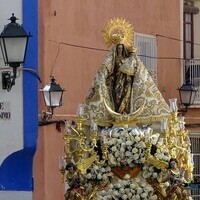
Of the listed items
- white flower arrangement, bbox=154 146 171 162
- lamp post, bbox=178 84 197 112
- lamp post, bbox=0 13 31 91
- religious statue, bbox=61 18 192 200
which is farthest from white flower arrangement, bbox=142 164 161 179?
lamp post, bbox=178 84 197 112

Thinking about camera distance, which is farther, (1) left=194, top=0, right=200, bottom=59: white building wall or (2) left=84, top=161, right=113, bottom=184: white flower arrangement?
(1) left=194, top=0, right=200, bottom=59: white building wall

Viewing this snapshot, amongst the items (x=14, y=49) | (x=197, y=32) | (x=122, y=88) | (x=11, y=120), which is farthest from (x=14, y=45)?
(x=197, y=32)

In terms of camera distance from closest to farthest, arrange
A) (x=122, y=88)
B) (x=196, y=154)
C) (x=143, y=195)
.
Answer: (x=143, y=195), (x=122, y=88), (x=196, y=154)

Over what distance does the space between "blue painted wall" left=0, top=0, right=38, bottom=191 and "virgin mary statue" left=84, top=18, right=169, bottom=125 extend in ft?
4.38

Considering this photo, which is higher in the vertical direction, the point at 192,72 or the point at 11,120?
the point at 192,72

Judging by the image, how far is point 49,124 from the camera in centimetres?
1608

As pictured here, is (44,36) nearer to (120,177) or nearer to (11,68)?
(11,68)

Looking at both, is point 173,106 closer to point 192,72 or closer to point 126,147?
point 126,147

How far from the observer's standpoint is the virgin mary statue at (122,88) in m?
9.63

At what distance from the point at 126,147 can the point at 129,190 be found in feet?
1.39

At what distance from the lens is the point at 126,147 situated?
30.8ft

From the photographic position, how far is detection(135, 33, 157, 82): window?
19566 mm

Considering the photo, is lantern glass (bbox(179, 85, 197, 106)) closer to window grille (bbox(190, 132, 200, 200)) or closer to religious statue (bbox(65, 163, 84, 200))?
window grille (bbox(190, 132, 200, 200))

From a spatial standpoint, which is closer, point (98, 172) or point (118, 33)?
point (98, 172)
